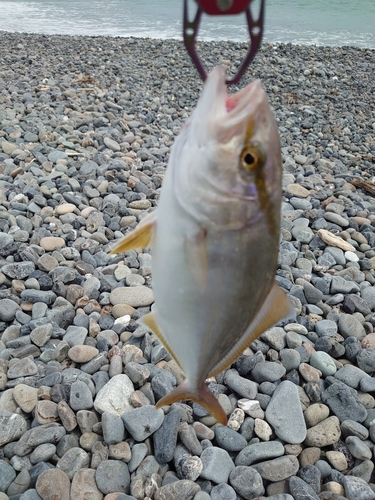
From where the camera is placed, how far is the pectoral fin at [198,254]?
47.4 inches

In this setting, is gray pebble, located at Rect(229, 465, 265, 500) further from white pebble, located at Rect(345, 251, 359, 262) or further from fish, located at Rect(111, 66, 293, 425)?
white pebble, located at Rect(345, 251, 359, 262)

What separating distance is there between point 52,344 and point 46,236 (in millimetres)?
1321

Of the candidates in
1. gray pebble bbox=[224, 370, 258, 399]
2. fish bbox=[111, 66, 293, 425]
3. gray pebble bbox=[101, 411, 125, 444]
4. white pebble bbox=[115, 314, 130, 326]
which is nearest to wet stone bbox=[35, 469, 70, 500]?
gray pebble bbox=[101, 411, 125, 444]

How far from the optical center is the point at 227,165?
3.94ft

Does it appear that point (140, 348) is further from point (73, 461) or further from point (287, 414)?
point (287, 414)

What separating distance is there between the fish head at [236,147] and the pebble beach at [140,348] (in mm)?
1626

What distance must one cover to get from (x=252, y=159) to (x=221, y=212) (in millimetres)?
147

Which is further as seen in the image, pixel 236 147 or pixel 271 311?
pixel 271 311

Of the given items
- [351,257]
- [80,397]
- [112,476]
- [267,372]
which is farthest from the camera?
[351,257]

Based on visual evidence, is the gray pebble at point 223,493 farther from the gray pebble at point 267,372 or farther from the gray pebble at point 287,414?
the gray pebble at point 267,372

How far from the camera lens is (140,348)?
309cm

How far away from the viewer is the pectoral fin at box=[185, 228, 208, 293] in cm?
121

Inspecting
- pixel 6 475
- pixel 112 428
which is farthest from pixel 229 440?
pixel 6 475

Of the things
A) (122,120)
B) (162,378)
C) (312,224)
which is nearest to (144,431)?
(162,378)
